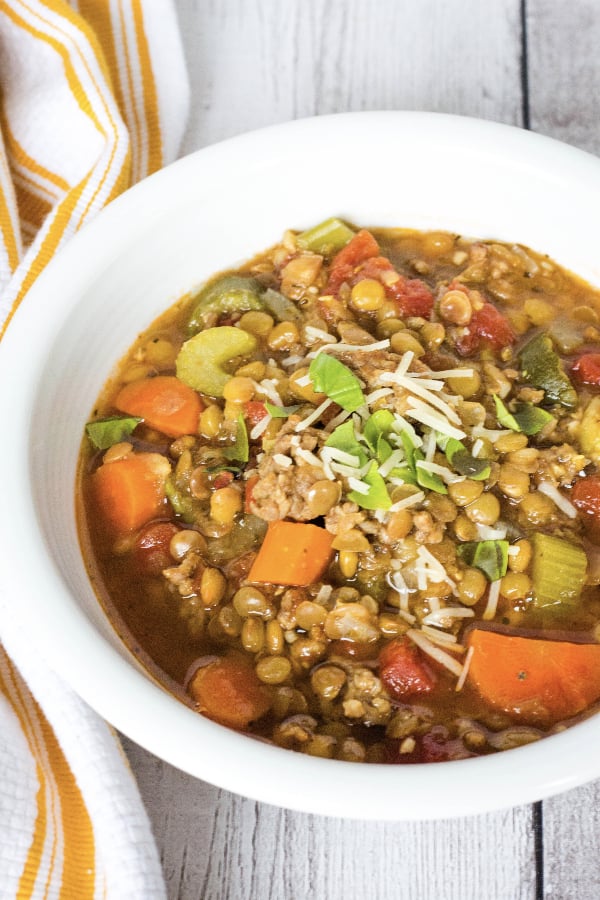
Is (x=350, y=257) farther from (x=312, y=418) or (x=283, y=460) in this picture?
(x=283, y=460)

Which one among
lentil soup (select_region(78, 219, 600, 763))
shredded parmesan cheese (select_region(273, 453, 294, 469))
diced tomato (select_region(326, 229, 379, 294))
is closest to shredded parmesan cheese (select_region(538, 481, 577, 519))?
lentil soup (select_region(78, 219, 600, 763))

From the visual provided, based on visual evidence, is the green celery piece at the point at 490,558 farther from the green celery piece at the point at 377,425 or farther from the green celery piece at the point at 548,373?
the green celery piece at the point at 548,373

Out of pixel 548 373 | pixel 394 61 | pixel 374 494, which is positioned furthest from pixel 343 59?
pixel 374 494

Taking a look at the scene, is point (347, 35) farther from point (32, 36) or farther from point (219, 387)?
point (219, 387)

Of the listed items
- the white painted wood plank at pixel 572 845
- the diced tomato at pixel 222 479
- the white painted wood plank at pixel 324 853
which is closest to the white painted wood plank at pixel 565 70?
the diced tomato at pixel 222 479

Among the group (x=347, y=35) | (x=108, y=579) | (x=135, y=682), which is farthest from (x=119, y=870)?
(x=347, y=35)

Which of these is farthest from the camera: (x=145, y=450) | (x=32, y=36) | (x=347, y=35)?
(x=347, y=35)
